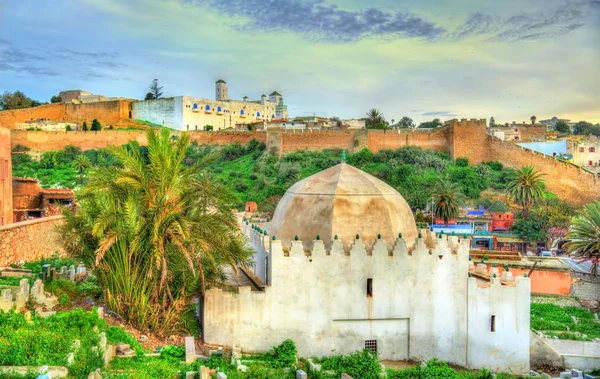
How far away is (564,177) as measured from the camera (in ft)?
133

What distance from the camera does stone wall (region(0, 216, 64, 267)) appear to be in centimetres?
1408

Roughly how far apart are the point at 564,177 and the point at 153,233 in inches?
1501

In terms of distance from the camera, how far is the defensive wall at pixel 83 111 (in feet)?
199

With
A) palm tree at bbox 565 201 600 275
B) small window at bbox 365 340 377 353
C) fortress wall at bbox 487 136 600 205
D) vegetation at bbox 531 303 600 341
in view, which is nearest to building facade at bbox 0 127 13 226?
small window at bbox 365 340 377 353

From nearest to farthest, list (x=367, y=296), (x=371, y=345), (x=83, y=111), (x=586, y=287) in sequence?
(x=367, y=296) < (x=371, y=345) < (x=586, y=287) < (x=83, y=111)

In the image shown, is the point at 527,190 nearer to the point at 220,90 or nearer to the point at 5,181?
the point at 5,181

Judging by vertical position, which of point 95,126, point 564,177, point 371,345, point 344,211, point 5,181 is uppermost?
point 95,126

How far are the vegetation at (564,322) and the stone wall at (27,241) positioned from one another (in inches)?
543

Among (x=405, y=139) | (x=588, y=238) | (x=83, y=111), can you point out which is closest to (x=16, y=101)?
(x=83, y=111)

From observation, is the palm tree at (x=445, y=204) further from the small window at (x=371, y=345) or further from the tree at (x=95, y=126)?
the tree at (x=95, y=126)

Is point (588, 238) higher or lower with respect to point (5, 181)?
lower

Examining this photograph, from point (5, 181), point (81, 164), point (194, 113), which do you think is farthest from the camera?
point (194, 113)

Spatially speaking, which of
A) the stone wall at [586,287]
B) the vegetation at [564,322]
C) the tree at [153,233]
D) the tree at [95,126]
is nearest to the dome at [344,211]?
the tree at [153,233]

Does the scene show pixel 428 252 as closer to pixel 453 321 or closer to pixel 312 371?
pixel 453 321
